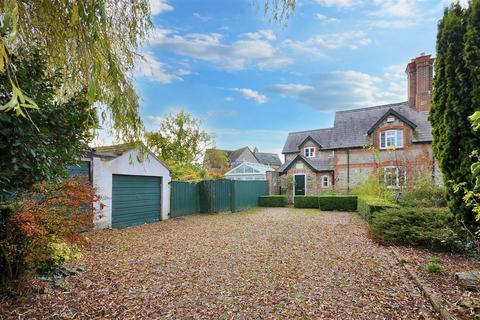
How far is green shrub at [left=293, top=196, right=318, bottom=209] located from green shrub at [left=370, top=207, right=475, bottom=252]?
921 cm

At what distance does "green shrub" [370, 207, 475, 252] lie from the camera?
5.82 meters

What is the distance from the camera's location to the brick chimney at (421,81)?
1745 cm

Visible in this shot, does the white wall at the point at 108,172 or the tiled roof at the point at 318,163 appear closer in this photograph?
the white wall at the point at 108,172

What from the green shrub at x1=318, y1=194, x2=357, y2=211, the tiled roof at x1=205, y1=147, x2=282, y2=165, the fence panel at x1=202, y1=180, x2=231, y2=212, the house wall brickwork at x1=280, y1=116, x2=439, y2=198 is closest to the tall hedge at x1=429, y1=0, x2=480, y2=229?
the green shrub at x1=318, y1=194, x2=357, y2=211

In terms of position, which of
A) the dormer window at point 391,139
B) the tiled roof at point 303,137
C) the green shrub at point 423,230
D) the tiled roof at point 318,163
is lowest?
the green shrub at point 423,230

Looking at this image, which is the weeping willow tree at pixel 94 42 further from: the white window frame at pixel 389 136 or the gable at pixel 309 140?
the gable at pixel 309 140

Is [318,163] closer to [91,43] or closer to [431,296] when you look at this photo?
[431,296]

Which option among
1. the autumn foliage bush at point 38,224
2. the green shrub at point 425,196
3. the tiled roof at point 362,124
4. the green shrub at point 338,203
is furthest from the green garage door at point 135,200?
the tiled roof at point 362,124

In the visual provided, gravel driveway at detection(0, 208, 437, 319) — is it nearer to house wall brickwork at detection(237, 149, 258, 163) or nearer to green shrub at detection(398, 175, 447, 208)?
green shrub at detection(398, 175, 447, 208)

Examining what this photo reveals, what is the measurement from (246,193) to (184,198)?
4.78 meters

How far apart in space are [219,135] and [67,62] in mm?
23468

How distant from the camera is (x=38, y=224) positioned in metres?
3.60

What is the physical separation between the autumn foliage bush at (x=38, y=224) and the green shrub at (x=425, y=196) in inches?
411

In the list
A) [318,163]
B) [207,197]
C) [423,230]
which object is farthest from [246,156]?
[423,230]
